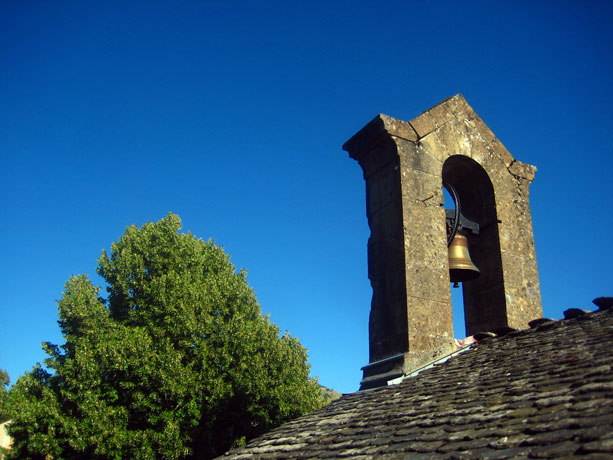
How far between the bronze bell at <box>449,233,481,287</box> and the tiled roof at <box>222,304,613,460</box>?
1.13 meters

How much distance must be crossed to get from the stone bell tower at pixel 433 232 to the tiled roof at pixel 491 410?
1.72ft

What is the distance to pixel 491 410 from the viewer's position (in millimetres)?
3184

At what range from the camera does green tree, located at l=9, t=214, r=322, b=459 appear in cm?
1273

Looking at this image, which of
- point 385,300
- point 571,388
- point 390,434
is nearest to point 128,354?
point 385,300

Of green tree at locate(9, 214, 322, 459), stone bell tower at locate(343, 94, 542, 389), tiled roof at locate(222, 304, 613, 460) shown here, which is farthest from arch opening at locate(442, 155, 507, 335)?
green tree at locate(9, 214, 322, 459)

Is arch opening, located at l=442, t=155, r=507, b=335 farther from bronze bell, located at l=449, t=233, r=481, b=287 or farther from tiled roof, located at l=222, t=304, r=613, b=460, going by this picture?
tiled roof, located at l=222, t=304, r=613, b=460

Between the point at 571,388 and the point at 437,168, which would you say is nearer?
the point at 571,388

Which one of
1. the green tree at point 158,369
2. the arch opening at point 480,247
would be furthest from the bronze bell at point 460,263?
the green tree at point 158,369

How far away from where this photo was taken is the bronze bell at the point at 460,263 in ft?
20.0

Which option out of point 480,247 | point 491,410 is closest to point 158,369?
point 480,247

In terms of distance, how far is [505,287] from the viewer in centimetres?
602

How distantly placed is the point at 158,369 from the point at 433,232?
9.38 m

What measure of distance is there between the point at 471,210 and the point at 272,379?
9.51m

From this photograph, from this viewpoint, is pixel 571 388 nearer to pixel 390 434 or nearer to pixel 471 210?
pixel 390 434
